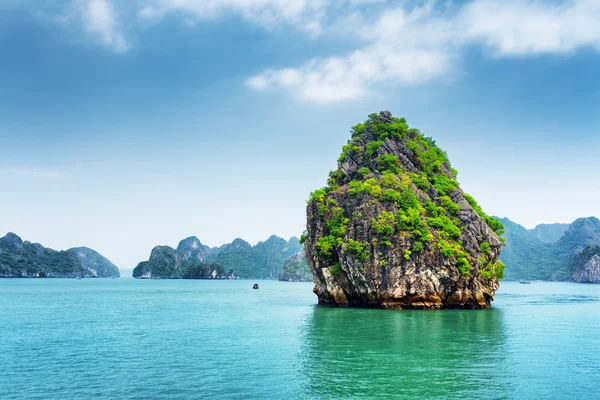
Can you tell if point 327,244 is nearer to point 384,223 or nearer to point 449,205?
point 384,223

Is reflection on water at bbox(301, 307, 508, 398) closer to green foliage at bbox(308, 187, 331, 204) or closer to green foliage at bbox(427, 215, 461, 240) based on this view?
green foliage at bbox(427, 215, 461, 240)

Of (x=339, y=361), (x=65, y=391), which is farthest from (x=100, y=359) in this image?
(x=339, y=361)

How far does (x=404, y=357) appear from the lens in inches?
1075

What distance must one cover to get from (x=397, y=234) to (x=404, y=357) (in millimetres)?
28576

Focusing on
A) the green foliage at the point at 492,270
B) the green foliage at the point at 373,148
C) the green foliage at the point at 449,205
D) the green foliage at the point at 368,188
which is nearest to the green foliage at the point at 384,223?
the green foliage at the point at 368,188

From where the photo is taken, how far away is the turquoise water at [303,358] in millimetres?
20703

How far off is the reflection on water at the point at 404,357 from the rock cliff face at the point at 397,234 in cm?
849

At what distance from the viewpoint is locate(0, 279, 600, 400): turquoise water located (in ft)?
67.9

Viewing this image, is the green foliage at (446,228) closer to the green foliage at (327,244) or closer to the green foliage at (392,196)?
the green foliage at (392,196)

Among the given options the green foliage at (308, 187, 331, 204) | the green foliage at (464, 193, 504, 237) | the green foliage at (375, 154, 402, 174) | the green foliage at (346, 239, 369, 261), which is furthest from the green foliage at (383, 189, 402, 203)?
the green foliage at (464, 193, 504, 237)

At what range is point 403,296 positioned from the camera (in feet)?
177

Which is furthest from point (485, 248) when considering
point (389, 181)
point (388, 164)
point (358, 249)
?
point (358, 249)

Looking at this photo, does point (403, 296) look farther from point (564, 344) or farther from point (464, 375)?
point (464, 375)

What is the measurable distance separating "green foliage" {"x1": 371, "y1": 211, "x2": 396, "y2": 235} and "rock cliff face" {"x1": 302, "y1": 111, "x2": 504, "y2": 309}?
12 centimetres
